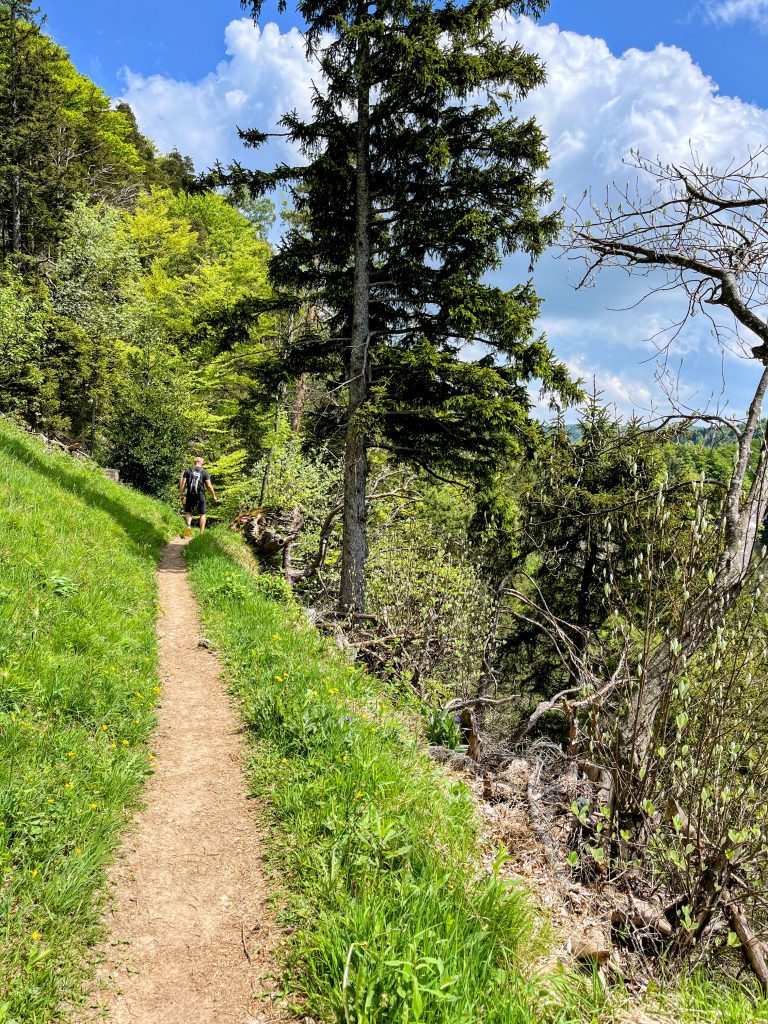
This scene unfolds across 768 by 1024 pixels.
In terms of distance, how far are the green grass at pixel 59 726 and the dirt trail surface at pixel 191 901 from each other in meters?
0.19

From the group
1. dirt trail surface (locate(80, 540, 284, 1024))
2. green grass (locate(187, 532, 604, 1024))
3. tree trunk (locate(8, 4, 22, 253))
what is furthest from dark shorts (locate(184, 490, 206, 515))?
tree trunk (locate(8, 4, 22, 253))

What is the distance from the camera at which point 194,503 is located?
14836 mm

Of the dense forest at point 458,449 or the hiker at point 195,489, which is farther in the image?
the hiker at point 195,489

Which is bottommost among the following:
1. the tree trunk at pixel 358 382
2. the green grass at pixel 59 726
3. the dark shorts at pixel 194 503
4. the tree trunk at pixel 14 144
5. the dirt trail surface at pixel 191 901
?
the dirt trail surface at pixel 191 901

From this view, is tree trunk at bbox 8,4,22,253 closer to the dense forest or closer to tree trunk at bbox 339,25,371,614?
the dense forest

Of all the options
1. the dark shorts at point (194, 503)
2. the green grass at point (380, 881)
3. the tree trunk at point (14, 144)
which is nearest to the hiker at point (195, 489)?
the dark shorts at point (194, 503)

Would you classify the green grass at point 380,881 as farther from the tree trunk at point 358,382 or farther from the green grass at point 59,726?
the tree trunk at point 358,382

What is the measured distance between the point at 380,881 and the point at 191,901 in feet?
3.94

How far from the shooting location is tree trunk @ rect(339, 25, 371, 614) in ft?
35.4

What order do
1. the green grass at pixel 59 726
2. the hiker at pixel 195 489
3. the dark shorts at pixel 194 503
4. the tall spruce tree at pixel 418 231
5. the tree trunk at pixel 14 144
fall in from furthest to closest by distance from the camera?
the tree trunk at pixel 14 144 < the dark shorts at pixel 194 503 < the hiker at pixel 195 489 < the tall spruce tree at pixel 418 231 < the green grass at pixel 59 726

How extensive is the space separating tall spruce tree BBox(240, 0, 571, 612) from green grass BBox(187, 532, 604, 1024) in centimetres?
594

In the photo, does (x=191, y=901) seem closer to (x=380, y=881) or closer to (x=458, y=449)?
(x=380, y=881)

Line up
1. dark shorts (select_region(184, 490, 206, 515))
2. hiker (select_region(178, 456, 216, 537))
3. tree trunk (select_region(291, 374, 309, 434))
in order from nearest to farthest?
hiker (select_region(178, 456, 216, 537)) < dark shorts (select_region(184, 490, 206, 515)) < tree trunk (select_region(291, 374, 309, 434))

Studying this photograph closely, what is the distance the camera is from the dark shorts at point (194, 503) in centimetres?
1476
